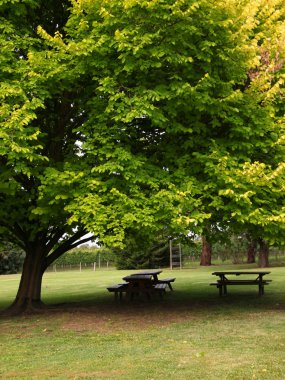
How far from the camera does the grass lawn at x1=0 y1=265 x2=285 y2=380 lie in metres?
6.97

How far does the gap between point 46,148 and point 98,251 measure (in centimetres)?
4550

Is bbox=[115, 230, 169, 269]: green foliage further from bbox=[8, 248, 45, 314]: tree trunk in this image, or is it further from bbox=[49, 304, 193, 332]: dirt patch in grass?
bbox=[49, 304, 193, 332]: dirt patch in grass

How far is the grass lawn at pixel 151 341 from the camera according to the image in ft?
22.9

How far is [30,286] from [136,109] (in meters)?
7.09

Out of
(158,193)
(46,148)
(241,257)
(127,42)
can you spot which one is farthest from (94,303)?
(241,257)

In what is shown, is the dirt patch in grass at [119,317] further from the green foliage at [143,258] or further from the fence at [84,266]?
the fence at [84,266]

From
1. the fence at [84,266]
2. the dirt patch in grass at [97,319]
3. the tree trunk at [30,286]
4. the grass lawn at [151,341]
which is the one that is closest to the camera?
the grass lawn at [151,341]

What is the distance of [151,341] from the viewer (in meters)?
9.23

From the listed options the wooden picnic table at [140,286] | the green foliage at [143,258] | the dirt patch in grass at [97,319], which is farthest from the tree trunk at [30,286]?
the green foliage at [143,258]

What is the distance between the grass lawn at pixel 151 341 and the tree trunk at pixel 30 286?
85 cm

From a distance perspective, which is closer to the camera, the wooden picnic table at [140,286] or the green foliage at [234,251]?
the wooden picnic table at [140,286]

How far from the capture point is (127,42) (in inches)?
425

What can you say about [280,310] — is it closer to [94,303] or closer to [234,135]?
[234,135]

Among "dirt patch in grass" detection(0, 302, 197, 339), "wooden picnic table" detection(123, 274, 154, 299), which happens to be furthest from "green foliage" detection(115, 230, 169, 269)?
"dirt patch in grass" detection(0, 302, 197, 339)
